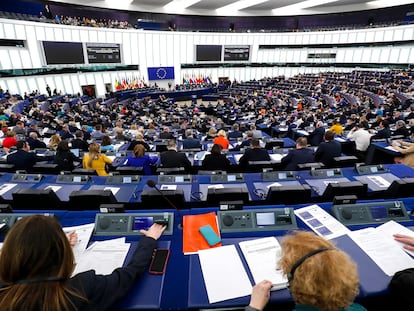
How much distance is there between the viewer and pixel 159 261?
154 cm

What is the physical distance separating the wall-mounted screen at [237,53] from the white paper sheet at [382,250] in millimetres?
31683

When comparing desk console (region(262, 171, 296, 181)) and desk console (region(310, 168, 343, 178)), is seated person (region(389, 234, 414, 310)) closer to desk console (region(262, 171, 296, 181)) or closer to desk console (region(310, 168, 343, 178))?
desk console (region(262, 171, 296, 181))

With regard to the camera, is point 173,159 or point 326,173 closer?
point 326,173

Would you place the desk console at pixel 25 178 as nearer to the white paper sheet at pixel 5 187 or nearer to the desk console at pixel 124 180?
the white paper sheet at pixel 5 187

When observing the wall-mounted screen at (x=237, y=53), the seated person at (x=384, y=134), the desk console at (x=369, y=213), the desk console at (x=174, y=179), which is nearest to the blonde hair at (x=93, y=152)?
the desk console at (x=174, y=179)

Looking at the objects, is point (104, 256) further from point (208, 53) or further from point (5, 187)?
point (208, 53)

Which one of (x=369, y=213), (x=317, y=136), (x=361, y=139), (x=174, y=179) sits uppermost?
(x=369, y=213)

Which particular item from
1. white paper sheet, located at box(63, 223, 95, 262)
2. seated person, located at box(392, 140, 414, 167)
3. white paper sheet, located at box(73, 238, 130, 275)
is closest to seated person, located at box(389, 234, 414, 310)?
white paper sheet, located at box(73, 238, 130, 275)

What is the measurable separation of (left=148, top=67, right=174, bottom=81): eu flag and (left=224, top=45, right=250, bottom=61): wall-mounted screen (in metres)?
7.43

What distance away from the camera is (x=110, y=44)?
23359 millimetres

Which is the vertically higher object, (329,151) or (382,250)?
(382,250)

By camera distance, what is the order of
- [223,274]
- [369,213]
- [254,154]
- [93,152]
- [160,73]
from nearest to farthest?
[223,274]
[369,213]
[93,152]
[254,154]
[160,73]

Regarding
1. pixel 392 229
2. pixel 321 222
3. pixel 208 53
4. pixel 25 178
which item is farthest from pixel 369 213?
pixel 208 53

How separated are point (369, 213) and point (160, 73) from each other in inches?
1128
